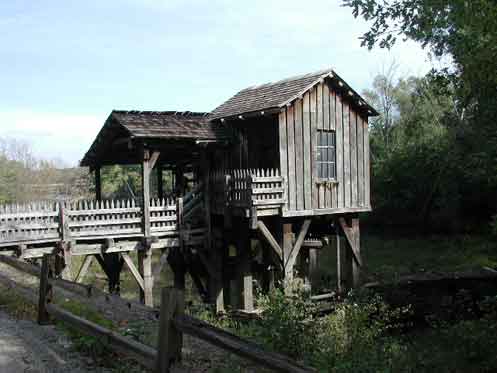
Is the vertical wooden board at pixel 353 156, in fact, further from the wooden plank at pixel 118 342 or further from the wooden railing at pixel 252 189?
the wooden plank at pixel 118 342

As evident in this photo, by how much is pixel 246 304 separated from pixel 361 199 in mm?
4612

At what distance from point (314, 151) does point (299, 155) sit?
55 cm

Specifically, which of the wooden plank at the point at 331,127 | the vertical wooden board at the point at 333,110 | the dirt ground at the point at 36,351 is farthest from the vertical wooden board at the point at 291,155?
the dirt ground at the point at 36,351

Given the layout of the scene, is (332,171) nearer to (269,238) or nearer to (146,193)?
(269,238)

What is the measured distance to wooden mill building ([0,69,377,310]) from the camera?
43.4 feet

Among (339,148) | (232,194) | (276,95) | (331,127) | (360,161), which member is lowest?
(232,194)

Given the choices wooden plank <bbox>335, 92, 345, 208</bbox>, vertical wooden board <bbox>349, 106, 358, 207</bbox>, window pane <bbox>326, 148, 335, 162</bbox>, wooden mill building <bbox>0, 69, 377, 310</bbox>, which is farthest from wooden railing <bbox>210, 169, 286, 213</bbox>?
vertical wooden board <bbox>349, 106, 358, 207</bbox>

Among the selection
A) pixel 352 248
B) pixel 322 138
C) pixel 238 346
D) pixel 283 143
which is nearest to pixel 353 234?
pixel 352 248

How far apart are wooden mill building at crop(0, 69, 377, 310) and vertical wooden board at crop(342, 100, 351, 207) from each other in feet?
0.10

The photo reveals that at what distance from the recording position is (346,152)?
1525cm

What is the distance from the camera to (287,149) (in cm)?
1400

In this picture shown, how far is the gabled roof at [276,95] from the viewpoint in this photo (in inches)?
553

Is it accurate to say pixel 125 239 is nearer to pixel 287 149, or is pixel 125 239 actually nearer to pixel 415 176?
pixel 287 149

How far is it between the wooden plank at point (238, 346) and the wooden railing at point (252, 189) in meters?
8.52
